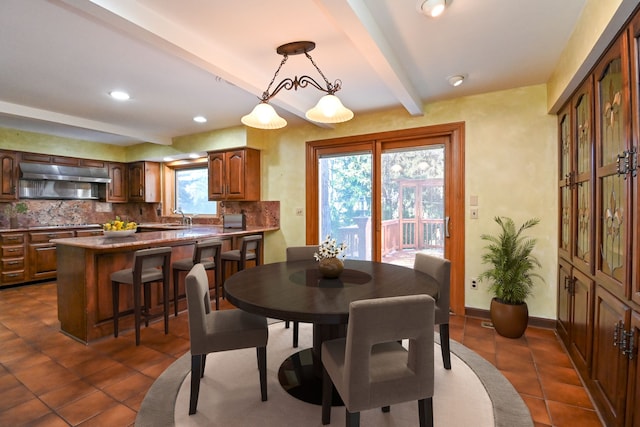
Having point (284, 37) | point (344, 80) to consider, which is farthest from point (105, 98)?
point (344, 80)

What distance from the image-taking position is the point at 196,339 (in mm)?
1707

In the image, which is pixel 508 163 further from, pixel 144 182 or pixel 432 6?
pixel 144 182

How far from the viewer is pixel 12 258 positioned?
449cm

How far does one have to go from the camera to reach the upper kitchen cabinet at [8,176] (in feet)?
15.4

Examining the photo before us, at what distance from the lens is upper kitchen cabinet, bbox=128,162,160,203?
5.89 metres

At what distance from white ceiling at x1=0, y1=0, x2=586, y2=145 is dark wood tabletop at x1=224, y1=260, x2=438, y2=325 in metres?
1.54

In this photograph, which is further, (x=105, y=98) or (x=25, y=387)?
(x=105, y=98)

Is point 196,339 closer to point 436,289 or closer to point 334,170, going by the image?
point 436,289

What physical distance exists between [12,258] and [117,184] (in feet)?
6.84

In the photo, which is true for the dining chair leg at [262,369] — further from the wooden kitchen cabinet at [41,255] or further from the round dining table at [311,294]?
the wooden kitchen cabinet at [41,255]

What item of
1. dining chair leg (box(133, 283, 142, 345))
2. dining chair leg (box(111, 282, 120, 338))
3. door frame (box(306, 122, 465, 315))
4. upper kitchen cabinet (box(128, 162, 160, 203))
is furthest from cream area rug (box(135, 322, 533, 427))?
upper kitchen cabinet (box(128, 162, 160, 203))

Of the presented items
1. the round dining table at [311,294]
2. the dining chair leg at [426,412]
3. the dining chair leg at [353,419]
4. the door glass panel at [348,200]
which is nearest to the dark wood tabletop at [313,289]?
the round dining table at [311,294]

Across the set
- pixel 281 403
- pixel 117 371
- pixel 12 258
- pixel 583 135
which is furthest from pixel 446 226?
pixel 12 258

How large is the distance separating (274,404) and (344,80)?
2.77m
